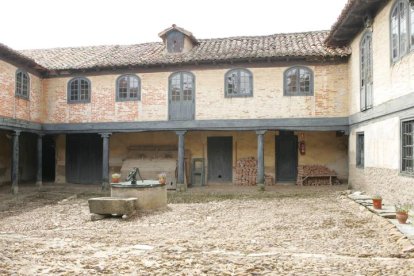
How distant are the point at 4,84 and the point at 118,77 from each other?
4.72m

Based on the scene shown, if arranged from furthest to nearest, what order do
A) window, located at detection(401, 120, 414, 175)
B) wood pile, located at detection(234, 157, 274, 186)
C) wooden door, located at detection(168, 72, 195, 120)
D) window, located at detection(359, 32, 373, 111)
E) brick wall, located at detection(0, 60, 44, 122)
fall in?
wood pile, located at detection(234, 157, 274, 186) → wooden door, located at detection(168, 72, 195, 120) → brick wall, located at detection(0, 60, 44, 122) → window, located at detection(359, 32, 373, 111) → window, located at detection(401, 120, 414, 175)

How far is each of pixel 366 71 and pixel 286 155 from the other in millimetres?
6855

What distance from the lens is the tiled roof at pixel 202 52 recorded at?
16438mm

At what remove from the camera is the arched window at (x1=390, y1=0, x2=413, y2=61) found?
389 inches

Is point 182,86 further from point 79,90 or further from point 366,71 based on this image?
point 366,71

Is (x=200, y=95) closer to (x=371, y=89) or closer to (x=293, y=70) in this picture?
(x=293, y=70)

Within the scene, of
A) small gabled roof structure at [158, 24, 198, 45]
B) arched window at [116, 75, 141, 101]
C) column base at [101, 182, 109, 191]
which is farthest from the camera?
small gabled roof structure at [158, 24, 198, 45]

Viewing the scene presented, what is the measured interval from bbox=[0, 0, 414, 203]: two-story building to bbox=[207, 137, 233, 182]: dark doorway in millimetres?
51

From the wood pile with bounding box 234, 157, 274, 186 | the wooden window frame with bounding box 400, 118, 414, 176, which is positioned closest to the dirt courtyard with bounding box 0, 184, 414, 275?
the wooden window frame with bounding box 400, 118, 414, 176

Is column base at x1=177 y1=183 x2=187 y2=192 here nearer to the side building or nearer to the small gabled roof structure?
the small gabled roof structure

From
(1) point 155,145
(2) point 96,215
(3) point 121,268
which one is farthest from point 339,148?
(3) point 121,268

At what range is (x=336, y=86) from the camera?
1636 centimetres

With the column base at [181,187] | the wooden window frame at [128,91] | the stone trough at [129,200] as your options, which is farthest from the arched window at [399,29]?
the wooden window frame at [128,91]

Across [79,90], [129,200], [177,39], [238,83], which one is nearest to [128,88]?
[79,90]
